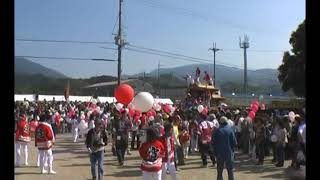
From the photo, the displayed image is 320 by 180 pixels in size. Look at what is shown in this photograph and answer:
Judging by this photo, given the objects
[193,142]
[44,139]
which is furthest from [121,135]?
[193,142]

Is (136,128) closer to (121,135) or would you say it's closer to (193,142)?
(193,142)

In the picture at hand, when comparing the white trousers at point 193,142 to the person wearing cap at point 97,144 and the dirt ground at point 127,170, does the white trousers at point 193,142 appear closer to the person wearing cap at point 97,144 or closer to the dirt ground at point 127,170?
the dirt ground at point 127,170

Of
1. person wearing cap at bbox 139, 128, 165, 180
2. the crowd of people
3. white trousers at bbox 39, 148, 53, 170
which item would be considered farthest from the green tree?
person wearing cap at bbox 139, 128, 165, 180

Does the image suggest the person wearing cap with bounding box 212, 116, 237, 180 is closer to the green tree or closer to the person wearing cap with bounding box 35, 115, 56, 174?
the person wearing cap with bounding box 35, 115, 56, 174

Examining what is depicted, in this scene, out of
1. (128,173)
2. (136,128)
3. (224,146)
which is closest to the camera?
(224,146)

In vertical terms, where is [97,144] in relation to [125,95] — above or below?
below

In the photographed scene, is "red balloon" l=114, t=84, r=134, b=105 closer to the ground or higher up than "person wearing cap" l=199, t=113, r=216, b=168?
higher up

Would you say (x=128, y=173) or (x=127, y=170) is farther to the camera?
(x=127, y=170)

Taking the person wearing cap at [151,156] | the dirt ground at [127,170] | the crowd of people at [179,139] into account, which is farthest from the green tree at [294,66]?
the person wearing cap at [151,156]

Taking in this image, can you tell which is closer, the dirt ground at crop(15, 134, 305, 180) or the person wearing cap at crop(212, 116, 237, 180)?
the person wearing cap at crop(212, 116, 237, 180)

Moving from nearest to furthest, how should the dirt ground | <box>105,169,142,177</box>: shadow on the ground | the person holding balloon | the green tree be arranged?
the dirt ground → <box>105,169,142,177</box>: shadow on the ground → the person holding balloon → the green tree
